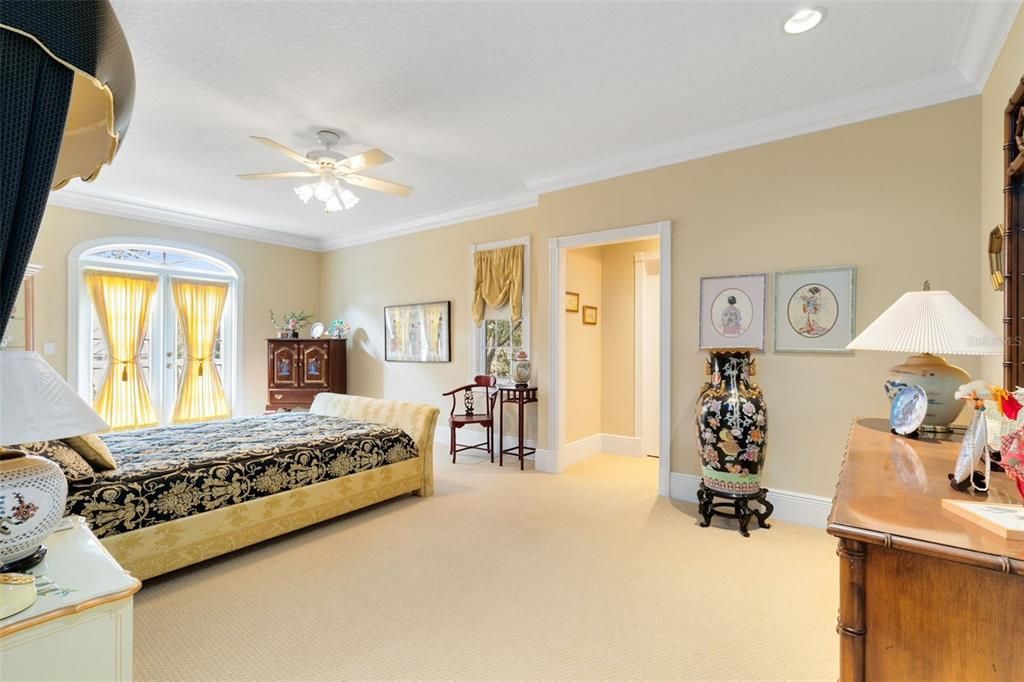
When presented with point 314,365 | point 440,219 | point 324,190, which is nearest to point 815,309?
point 324,190

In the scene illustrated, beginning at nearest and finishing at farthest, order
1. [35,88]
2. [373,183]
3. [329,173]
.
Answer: [35,88] < [329,173] < [373,183]

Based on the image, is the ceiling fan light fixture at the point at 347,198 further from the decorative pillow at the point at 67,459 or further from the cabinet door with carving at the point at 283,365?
the cabinet door with carving at the point at 283,365

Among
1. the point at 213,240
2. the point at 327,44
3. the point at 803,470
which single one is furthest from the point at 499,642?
the point at 213,240

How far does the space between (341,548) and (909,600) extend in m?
2.79

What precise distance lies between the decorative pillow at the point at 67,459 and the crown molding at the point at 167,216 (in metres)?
3.03

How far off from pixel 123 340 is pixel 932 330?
22.9 feet

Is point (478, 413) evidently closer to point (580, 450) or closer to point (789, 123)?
point (580, 450)

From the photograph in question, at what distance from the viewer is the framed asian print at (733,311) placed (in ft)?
11.3

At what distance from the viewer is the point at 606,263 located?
5.52 m

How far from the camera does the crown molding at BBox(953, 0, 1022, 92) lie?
215 cm

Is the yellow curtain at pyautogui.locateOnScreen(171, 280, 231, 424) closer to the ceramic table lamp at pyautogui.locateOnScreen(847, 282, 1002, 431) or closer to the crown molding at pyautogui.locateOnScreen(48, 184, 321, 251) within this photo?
the crown molding at pyautogui.locateOnScreen(48, 184, 321, 251)

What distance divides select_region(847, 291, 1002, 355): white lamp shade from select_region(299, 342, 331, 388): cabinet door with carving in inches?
230

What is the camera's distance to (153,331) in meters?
5.71

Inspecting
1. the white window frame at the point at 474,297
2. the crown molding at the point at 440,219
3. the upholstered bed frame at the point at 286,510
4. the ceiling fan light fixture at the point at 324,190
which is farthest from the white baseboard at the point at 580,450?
the ceiling fan light fixture at the point at 324,190
